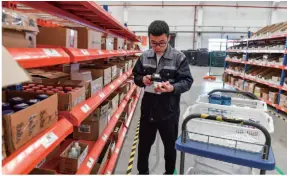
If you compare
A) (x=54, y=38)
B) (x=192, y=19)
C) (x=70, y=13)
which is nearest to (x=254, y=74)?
(x=70, y=13)

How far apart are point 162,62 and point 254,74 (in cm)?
506

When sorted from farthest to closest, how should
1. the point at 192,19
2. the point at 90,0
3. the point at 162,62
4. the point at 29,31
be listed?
the point at 192,19 → the point at 162,62 → the point at 90,0 → the point at 29,31

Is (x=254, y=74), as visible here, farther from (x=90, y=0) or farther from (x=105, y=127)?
(x=90, y=0)

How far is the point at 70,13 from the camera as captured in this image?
7.09 ft

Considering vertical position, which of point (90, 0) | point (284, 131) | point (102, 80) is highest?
point (90, 0)

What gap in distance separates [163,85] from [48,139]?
39.7 inches

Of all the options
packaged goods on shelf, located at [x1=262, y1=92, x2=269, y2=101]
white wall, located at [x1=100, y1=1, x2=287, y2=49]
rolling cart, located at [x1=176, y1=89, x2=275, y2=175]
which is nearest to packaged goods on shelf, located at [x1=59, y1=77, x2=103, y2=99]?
rolling cart, located at [x1=176, y1=89, x2=275, y2=175]

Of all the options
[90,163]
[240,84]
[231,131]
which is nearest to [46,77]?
[90,163]

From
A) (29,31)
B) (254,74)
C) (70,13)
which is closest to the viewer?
(29,31)

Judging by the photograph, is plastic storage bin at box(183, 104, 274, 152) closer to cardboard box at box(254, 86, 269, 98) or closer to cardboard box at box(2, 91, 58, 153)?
cardboard box at box(2, 91, 58, 153)

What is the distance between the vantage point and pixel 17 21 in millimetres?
916

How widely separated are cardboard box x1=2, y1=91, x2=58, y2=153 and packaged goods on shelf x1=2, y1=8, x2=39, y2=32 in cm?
34

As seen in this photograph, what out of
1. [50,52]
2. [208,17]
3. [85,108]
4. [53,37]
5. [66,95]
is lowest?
[85,108]

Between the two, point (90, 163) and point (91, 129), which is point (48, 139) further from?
point (91, 129)
